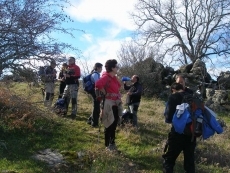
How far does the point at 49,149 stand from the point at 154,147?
239 cm

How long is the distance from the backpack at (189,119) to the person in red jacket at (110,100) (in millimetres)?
1557

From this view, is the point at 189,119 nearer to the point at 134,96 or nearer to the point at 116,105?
the point at 116,105

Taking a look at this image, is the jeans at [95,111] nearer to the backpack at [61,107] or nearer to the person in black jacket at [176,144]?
the backpack at [61,107]

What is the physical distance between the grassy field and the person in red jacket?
420 millimetres

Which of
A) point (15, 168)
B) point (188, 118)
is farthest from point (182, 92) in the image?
point (15, 168)

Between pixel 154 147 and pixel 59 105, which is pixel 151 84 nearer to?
pixel 59 105

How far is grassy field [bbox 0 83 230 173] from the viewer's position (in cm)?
642

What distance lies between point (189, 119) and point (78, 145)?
9.89 ft

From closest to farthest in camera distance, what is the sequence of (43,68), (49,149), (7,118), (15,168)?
(15,168) → (43,68) → (49,149) → (7,118)

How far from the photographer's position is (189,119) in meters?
5.73

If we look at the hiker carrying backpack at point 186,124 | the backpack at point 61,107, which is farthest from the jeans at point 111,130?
the backpack at point 61,107

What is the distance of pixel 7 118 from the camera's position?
28.2ft

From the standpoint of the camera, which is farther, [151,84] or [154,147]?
[151,84]

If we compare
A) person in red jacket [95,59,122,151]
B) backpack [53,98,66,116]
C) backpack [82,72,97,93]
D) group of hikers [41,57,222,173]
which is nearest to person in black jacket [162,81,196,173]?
group of hikers [41,57,222,173]
